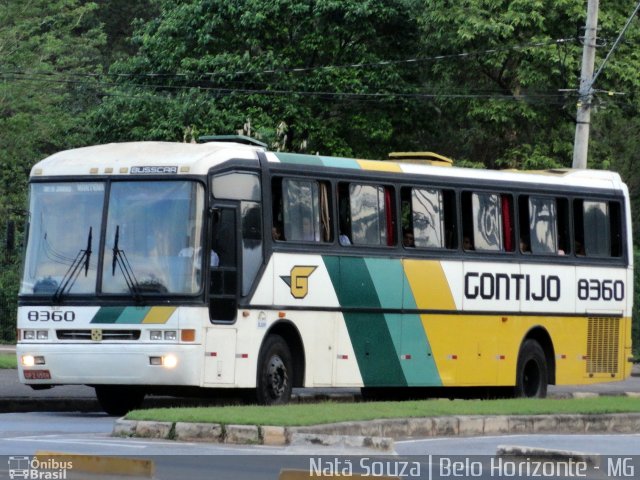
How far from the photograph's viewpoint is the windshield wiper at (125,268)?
1920 centimetres

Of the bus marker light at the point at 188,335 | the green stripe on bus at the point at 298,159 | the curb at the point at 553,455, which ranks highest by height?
the green stripe on bus at the point at 298,159

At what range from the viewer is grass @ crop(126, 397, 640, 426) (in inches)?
624

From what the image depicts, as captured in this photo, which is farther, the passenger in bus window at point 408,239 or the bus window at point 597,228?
the bus window at point 597,228

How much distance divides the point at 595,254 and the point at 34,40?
3013 centimetres

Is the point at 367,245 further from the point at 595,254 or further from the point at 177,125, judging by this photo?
the point at 177,125

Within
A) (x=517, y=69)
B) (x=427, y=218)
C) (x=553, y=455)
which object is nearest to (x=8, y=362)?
(x=427, y=218)

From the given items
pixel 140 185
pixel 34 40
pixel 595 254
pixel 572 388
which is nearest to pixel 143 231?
pixel 140 185

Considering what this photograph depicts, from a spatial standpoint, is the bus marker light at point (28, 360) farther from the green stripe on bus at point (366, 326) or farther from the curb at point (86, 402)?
the green stripe on bus at point (366, 326)

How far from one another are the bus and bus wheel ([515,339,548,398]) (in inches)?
1.1

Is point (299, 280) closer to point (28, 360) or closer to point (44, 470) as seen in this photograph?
point (28, 360)

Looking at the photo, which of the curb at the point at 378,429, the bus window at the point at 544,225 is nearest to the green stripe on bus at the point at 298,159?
the bus window at the point at 544,225

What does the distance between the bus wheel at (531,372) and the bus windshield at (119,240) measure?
7.17m

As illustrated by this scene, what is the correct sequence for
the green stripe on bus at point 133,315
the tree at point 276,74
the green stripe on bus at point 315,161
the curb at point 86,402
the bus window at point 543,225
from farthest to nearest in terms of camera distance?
the tree at point 276,74 < the bus window at point 543,225 < the green stripe on bus at point 315,161 < the curb at point 86,402 < the green stripe on bus at point 133,315

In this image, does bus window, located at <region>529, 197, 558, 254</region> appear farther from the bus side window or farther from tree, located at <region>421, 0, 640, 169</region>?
tree, located at <region>421, 0, 640, 169</region>
